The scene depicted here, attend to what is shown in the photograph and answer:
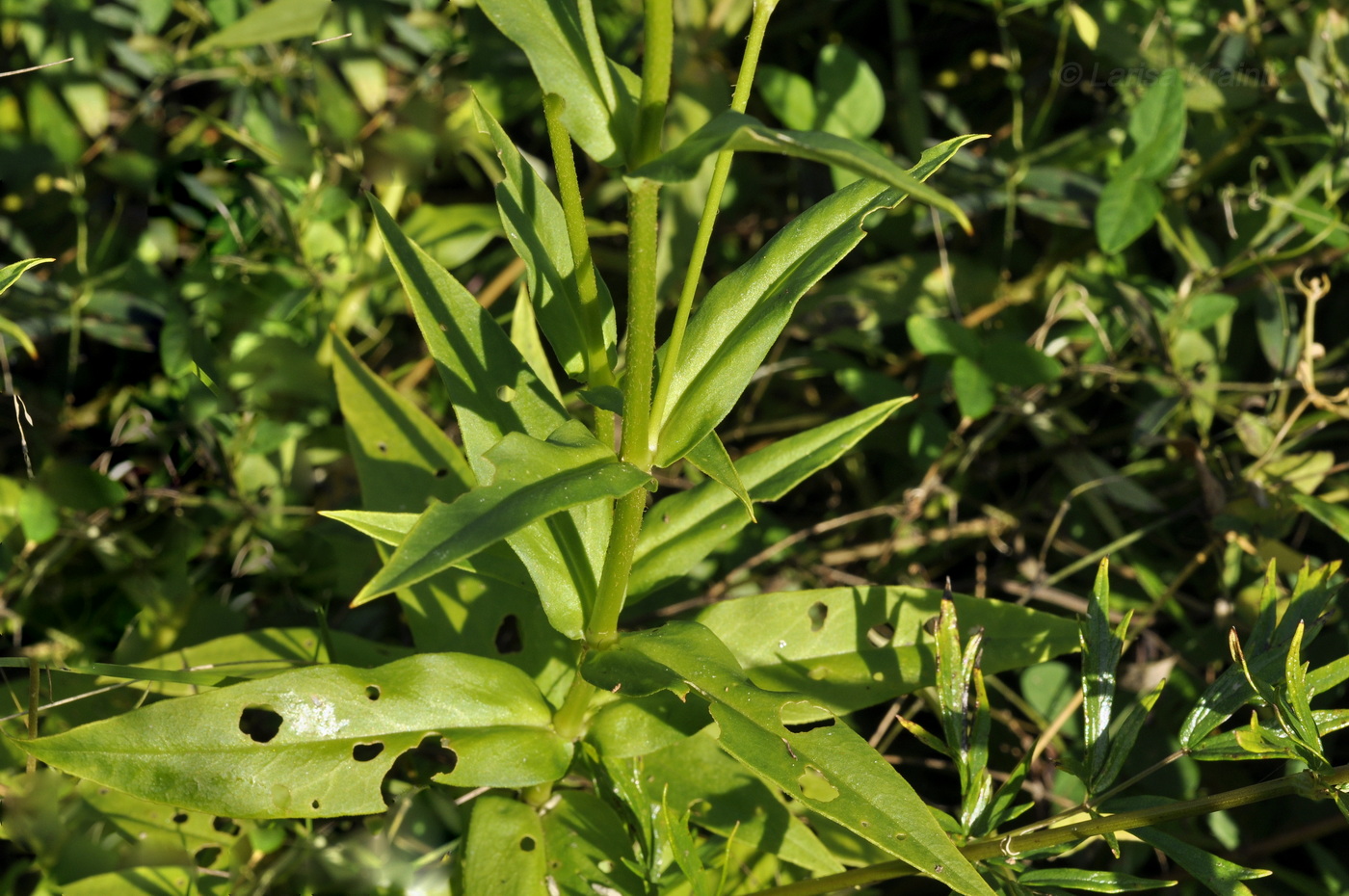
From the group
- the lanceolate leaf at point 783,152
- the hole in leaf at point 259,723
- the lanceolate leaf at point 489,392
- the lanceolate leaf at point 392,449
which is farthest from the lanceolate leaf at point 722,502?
the hole in leaf at point 259,723

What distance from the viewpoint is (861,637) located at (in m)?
1.41

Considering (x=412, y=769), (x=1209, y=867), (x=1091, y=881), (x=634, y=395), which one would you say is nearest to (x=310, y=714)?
(x=412, y=769)

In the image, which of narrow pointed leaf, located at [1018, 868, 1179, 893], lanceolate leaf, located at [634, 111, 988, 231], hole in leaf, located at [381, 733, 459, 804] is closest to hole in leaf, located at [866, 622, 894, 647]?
narrow pointed leaf, located at [1018, 868, 1179, 893]

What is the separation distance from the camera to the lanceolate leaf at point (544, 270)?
1153mm

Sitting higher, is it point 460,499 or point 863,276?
point 460,499

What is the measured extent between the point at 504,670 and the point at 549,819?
0.79 feet

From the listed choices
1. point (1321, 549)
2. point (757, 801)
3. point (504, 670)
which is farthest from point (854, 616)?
point (1321, 549)

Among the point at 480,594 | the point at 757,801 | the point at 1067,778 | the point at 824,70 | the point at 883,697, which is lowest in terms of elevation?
the point at 1067,778

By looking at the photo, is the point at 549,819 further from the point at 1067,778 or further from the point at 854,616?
the point at 1067,778

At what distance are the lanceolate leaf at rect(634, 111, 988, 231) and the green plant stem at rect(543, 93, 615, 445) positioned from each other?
5.3 inches

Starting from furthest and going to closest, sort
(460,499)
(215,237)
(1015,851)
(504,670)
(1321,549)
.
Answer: (215,237)
(1321,549)
(504,670)
(1015,851)
(460,499)

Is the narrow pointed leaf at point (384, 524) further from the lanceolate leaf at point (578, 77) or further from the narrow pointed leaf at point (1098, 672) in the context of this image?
the narrow pointed leaf at point (1098, 672)

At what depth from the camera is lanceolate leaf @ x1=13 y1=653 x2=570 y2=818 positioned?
109cm

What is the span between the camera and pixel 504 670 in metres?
1.28
